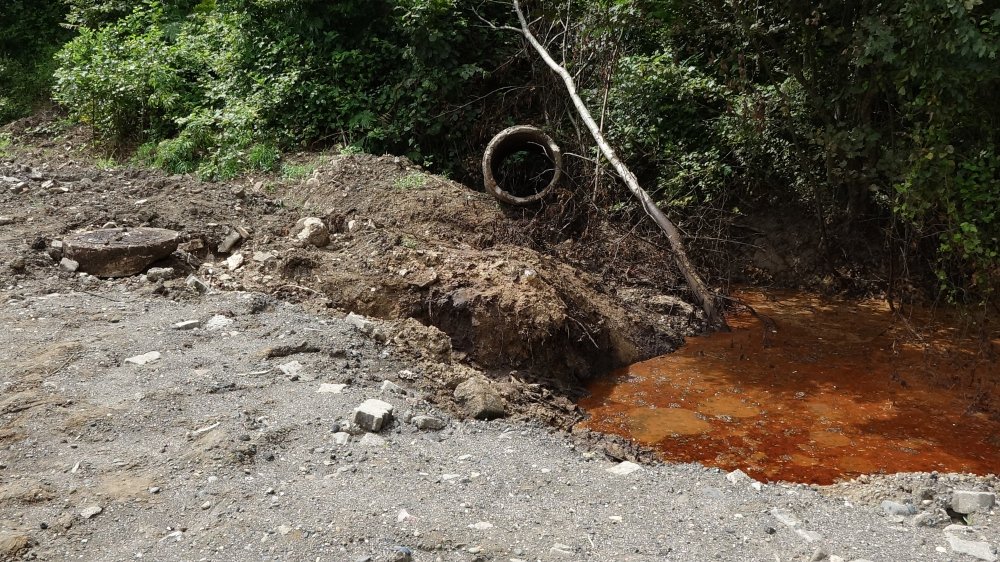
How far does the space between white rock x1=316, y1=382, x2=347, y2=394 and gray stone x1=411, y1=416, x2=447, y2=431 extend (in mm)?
541

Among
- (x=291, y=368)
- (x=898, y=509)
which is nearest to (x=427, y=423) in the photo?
(x=291, y=368)

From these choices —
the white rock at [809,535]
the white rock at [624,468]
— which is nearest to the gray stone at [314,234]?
the white rock at [624,468]

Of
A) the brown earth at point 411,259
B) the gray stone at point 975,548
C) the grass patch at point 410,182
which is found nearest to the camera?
the gray stone at point 975,548

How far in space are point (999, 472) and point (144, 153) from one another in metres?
9.95

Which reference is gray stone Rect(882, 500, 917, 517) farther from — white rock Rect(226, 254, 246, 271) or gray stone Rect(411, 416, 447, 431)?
white rock Rect(226, 254, 246, 271)

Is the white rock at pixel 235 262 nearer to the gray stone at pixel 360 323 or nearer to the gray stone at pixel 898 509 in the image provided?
the gray stone at pixel 360 323

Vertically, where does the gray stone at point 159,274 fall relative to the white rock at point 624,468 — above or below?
above

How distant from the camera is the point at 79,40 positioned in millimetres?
11688

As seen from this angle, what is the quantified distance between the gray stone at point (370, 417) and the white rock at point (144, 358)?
1580 millimetres

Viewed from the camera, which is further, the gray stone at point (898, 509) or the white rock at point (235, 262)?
the white rock at point (235, 262)

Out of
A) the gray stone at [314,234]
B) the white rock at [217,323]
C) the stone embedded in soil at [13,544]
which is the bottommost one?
the stone embedded in soil at [13,544]

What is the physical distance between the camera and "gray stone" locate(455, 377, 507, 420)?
4883 millimetres

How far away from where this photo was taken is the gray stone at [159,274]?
6.30m

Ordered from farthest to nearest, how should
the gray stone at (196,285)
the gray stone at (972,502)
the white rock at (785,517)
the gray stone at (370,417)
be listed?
the gray stone at (196,285), the gray stone at (370,417), the gray stone at (972,502), the white rock at (785,517)
